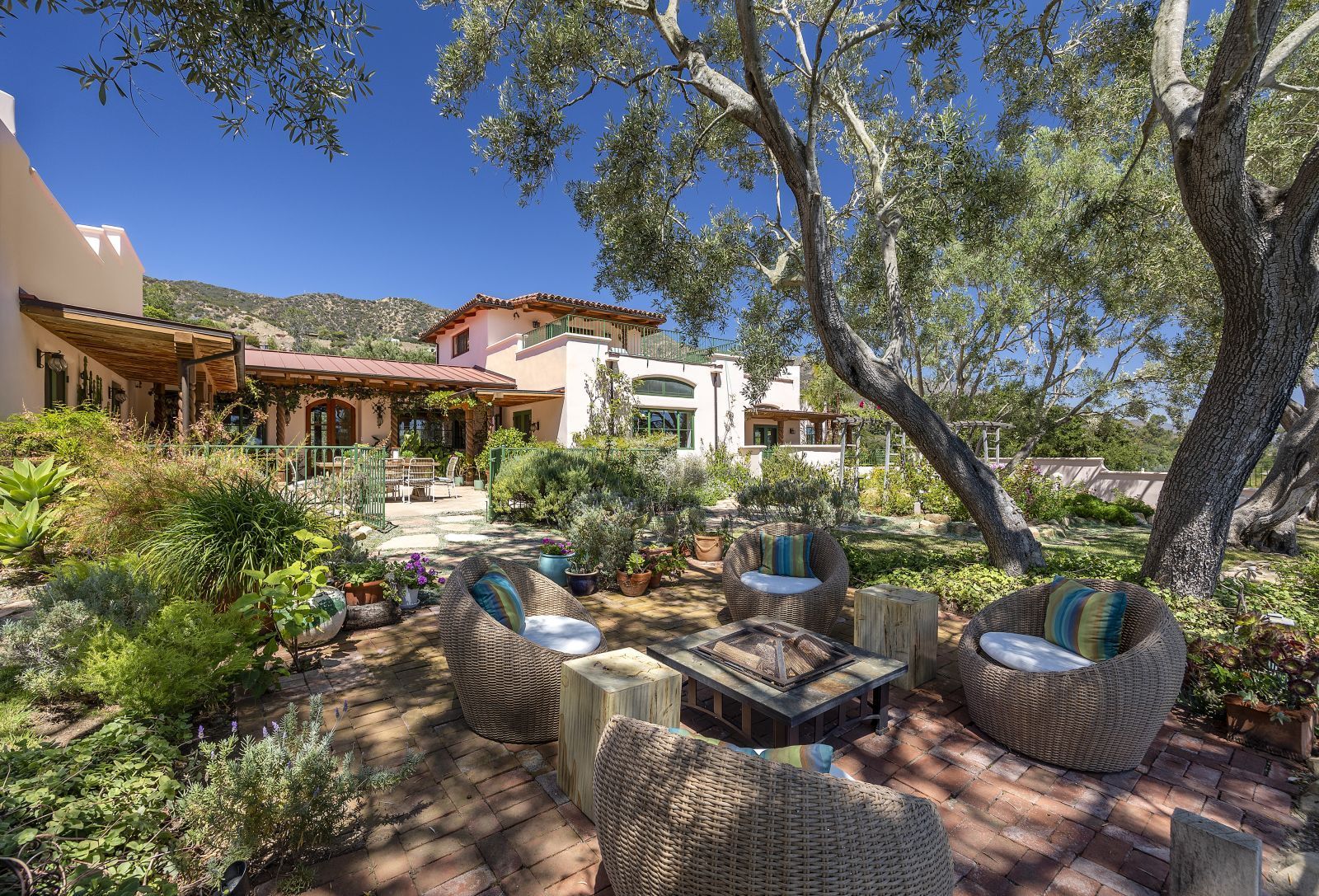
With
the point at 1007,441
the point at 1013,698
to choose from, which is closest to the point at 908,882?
the point at 1013,698

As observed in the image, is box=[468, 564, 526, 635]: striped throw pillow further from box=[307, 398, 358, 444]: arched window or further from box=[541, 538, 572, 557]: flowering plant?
box=[307, 398, 358, 444]: arched window

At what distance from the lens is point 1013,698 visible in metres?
2.91

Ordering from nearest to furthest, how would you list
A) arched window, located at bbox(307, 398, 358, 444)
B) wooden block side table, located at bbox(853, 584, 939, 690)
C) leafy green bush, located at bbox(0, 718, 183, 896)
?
1. leafy green bush, located at bbox(0, 718, 183, 896)
2. wooden block side table, located at bbox(853, 584, 939, 690)
3. arched window, located at bbox(307, 398, 358, 444)

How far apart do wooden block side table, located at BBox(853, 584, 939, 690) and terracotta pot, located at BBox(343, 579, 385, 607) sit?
3.91 m

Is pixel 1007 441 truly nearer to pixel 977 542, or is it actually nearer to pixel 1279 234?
pixel 977 542

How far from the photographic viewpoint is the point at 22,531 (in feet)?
16.0

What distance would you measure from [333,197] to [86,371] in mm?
6409

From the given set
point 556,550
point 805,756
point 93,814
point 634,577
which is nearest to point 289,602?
point 93,814

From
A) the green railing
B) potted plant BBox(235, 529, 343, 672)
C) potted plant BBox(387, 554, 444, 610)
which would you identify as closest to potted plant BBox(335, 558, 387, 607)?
potted plant BBox(387, 554, 444, 610)

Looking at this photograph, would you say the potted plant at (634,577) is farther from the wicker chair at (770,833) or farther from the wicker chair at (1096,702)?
the wicker chair at (770,833)

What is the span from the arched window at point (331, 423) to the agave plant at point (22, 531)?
11.7 meters

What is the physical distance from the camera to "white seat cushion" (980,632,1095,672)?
3035 mm

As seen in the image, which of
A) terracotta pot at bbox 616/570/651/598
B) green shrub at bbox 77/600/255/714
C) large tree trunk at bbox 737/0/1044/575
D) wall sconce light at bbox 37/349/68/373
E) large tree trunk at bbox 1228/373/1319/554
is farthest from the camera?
large tree trunk at bbox 1228/373/1319/554

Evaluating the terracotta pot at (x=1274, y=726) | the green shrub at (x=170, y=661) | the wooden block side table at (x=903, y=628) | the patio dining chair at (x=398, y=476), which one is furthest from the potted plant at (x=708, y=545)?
the patio dining chair at (x=398, y=476)
